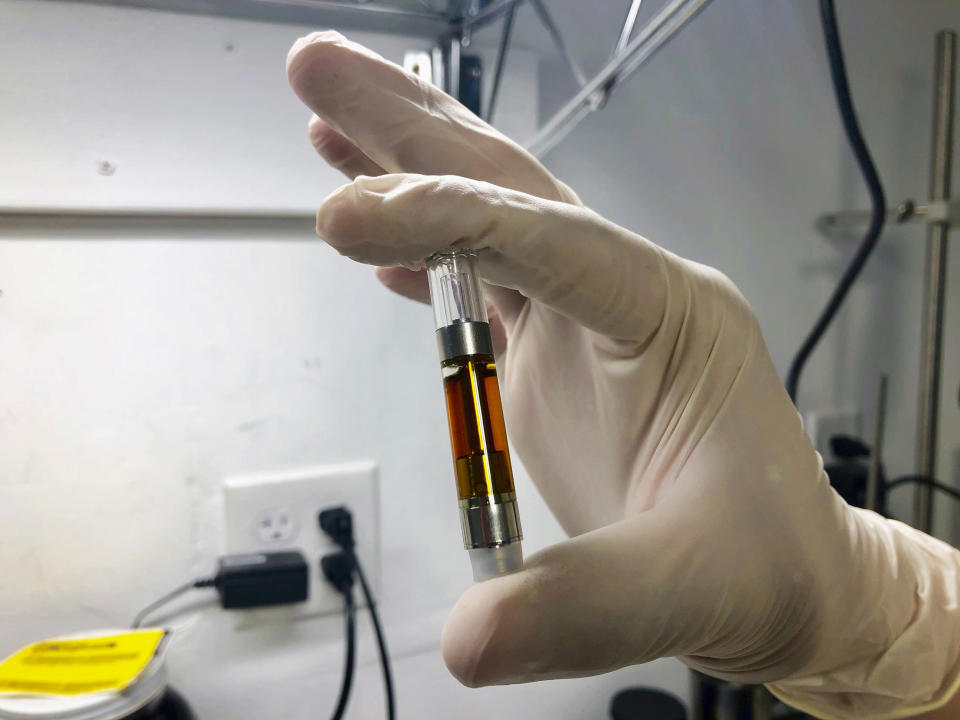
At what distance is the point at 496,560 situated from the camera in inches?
11.3

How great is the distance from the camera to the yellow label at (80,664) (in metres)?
0.47

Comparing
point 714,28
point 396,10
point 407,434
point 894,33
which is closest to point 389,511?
point 407,434

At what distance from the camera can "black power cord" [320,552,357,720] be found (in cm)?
62

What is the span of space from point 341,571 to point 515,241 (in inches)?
17.9

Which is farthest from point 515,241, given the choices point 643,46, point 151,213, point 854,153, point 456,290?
point 854,153

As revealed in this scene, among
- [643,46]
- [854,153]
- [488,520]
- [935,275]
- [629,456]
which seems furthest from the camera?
[935,275]

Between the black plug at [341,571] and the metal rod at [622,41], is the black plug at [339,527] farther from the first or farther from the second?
the metal rod at [622,41]

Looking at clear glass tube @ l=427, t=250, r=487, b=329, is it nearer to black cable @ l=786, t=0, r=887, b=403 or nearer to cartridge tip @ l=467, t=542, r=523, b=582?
cartridge tip @ l=467, t=542, r=523, b=582

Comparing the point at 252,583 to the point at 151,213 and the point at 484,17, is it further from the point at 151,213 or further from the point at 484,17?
the point at 484,17

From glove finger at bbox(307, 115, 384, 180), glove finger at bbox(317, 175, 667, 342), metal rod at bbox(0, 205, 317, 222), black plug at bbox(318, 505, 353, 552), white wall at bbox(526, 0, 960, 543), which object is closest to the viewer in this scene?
glove finger at bbox(317, 175, 667, 342)

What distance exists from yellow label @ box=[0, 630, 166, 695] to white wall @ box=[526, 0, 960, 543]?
64cm

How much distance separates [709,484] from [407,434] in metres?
0.39

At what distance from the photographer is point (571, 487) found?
46 centimetres

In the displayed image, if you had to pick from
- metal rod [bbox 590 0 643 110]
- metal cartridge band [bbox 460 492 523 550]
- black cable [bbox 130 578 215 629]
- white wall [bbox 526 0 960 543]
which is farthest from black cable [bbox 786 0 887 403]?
black cable [bbox 130 578 215 629]
